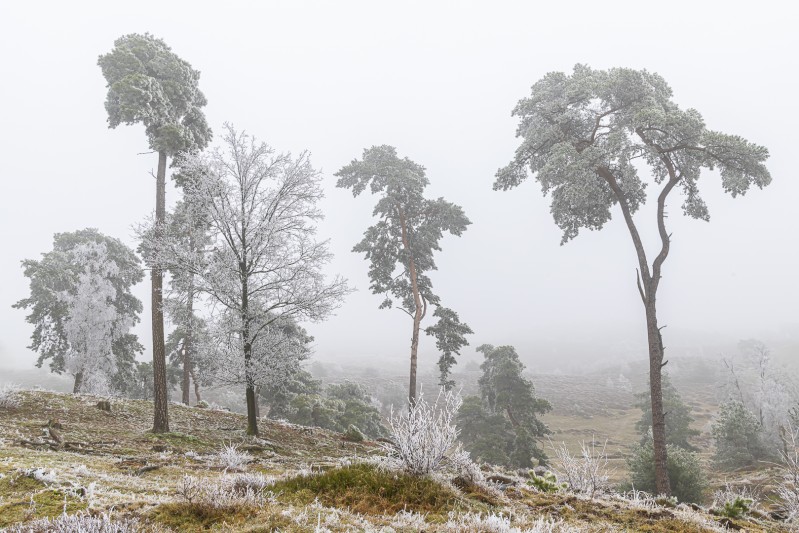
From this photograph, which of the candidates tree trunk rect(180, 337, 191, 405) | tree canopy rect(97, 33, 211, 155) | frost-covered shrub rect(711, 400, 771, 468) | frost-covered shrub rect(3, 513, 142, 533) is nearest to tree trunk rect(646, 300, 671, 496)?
frost-covered shrub rect(3, 513, 142, 533)

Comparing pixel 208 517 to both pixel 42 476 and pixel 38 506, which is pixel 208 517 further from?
Answer: pixel 42 476

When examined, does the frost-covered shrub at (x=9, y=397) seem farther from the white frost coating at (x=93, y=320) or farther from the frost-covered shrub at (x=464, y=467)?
the frost-covered shrub at (x=464, y=467)

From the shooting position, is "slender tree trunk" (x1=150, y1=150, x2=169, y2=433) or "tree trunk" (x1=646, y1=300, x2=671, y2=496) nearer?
"tree trunk" (x1=646, y1=300, x2=671, y2=496)

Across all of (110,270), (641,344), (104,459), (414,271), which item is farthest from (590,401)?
(641,344)

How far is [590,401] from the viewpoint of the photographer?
82.2 metres

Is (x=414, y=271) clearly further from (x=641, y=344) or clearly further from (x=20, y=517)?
(x=641, y=344)

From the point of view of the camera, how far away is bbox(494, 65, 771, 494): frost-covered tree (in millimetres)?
11898

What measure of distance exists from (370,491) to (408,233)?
19070mm

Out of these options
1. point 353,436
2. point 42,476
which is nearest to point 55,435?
point 42,476

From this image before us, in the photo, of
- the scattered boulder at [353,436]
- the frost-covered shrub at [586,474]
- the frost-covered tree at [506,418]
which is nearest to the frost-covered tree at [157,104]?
the scattered boulder at [353,436]

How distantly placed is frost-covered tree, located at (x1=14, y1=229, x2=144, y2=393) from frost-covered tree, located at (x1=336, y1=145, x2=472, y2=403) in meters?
17.3

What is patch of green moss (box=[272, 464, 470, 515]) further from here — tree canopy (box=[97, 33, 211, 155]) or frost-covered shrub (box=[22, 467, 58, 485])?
tree canopy (box=[97, 33, 211, 155])

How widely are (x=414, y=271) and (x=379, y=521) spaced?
19.1 metres

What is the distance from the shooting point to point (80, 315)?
2547 cm
